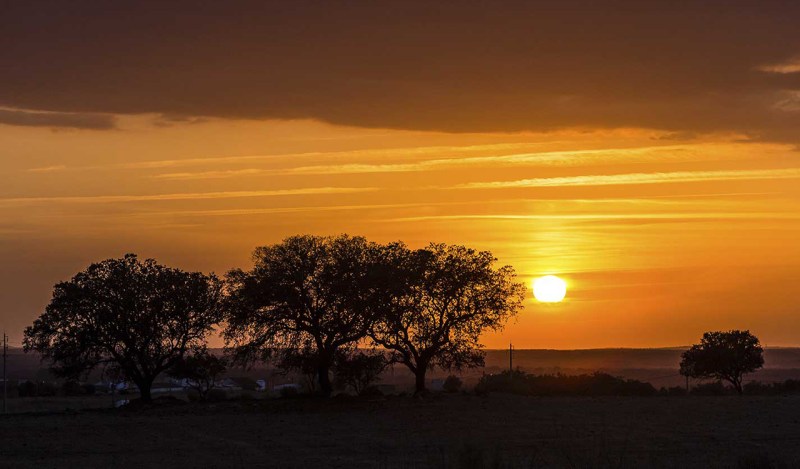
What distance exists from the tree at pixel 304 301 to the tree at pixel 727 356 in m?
30.5

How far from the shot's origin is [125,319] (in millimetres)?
64750

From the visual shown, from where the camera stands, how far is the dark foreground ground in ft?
136

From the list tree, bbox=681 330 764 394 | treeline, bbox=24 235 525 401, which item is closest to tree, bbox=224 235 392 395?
treeline, bbox=24 235 525 401

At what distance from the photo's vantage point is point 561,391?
238ft

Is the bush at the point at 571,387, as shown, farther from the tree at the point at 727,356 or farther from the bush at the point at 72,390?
the bush at the point at 72,390

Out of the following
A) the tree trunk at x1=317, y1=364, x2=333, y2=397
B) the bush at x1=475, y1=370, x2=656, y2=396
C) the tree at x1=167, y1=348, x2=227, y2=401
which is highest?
the tree at x1=167, y1=348, x2=227, y2=401

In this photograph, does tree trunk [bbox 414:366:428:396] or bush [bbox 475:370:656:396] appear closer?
tree trunk [bbox 414:366:428:396]

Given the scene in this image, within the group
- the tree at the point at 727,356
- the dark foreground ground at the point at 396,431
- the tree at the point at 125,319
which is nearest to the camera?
the dark foreground ground at the point at 396,431

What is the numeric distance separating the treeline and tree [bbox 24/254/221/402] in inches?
2.4

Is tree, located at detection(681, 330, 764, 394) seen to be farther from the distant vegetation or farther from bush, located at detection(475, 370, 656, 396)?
the distant vegetation

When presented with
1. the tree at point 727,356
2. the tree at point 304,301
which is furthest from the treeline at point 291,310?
the tree at point 727,356

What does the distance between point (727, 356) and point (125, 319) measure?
45385mm

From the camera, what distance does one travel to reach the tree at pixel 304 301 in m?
65.0

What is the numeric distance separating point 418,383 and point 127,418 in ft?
62.2
